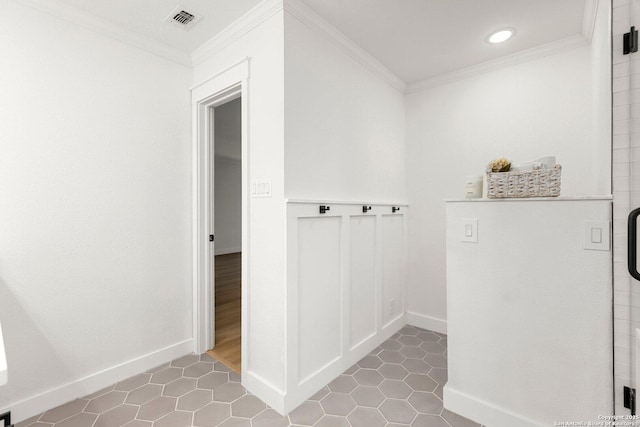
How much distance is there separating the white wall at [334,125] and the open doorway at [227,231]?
1.02 m

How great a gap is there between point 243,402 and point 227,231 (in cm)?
562

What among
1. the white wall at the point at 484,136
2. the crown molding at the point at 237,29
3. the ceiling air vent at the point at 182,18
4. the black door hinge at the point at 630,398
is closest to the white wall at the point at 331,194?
the crown molding at the point at 237,29

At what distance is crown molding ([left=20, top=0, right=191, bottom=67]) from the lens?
1.79m

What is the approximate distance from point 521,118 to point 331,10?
1788 millimetres

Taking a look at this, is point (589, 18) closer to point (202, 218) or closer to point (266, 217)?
point (266, 217)

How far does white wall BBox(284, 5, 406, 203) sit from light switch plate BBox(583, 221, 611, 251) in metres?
1.41

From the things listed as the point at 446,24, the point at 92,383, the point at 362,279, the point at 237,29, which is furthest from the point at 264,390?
the point at 446,24

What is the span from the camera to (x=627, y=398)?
129 centimetres

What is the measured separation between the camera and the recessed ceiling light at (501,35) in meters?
2.12

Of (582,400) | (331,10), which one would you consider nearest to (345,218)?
(331,10)

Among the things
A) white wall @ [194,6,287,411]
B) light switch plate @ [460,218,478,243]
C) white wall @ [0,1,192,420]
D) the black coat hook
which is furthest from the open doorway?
the black coat hook

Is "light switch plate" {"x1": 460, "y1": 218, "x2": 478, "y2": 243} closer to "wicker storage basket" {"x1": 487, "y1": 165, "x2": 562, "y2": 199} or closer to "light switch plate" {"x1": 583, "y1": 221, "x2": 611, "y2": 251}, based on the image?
"wicker storage basket" {"x1": 487, "y1": 165, "x2": 562, "y2": 199}

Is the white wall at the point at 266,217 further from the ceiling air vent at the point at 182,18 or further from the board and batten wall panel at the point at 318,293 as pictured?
the ceiling air vent at the point at 182,18

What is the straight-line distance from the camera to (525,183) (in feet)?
5.19
